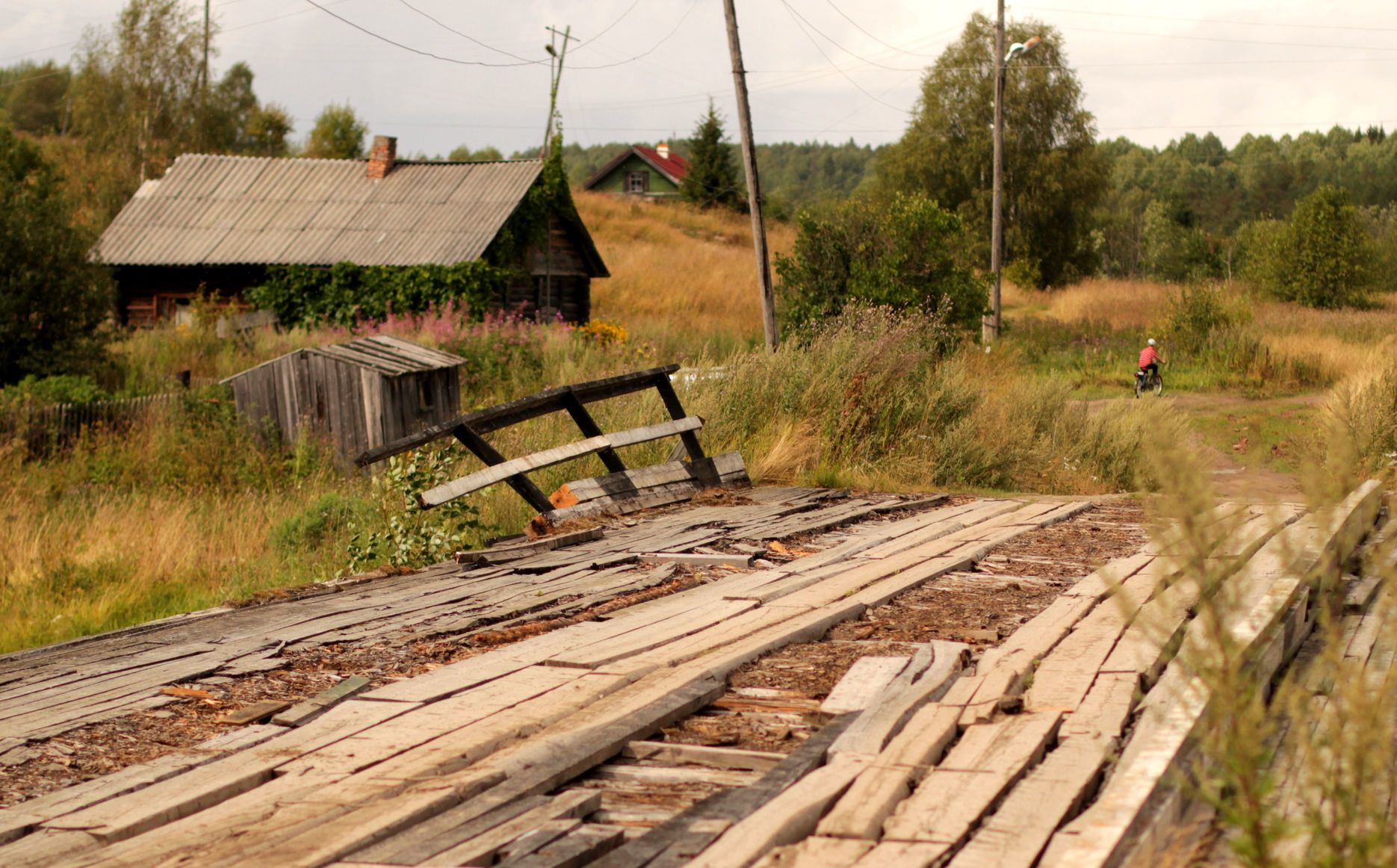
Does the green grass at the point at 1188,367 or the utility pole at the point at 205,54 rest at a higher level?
the utility pole at the point at 205,54

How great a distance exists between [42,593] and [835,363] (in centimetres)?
685

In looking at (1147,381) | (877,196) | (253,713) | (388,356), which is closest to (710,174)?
(877,196)

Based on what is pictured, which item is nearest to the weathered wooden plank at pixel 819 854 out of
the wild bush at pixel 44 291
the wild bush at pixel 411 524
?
the wild bush at pixel 411 524

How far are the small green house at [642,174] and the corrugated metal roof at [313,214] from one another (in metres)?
43.4

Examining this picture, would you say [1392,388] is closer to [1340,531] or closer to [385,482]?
[1340,531]

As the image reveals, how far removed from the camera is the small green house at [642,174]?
2931 inches

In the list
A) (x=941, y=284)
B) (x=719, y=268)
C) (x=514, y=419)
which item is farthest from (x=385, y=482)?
(x=719, y=268)

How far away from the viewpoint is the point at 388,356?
529 inches

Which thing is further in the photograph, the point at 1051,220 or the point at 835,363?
the point at 1051,220

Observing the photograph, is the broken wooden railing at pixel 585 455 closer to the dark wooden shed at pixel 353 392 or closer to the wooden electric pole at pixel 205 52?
the dark wooden shed at pixel 353 392

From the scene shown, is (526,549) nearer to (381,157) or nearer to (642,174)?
(381,157)

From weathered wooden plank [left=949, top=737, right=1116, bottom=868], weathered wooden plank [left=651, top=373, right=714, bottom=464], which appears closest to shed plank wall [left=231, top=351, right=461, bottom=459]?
weathered wooden plank [left=651, top=373, right=714, bottom=464]

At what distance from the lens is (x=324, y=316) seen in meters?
27.2

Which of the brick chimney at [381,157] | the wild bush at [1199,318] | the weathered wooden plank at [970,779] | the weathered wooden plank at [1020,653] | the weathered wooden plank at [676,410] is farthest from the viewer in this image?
the brick chimney at [381,157]
